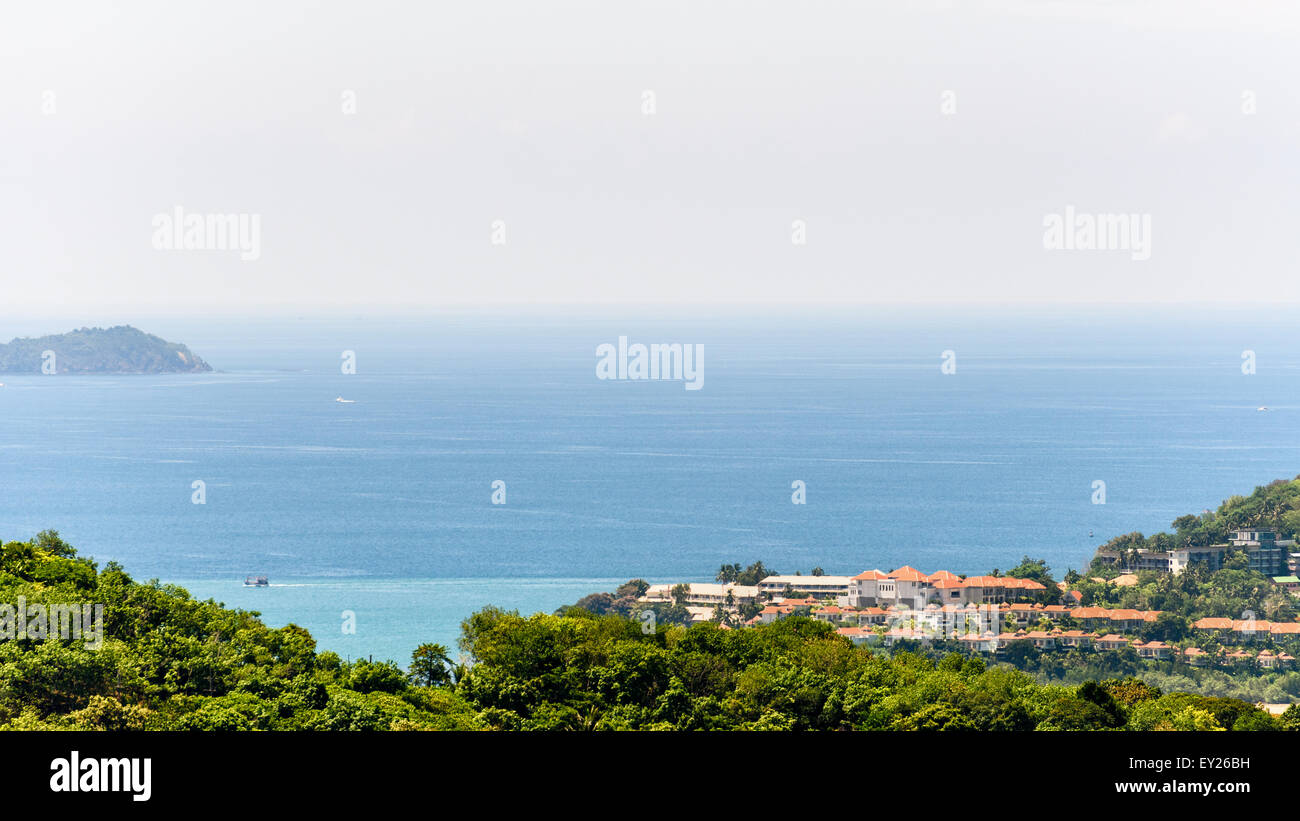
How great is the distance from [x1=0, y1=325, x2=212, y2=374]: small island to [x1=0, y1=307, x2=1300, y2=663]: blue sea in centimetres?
266

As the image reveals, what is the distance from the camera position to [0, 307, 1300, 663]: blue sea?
71375 millimetres

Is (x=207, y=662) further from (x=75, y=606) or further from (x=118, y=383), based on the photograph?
(x=118, y=383)

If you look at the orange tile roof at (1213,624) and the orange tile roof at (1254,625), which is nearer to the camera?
the orange tile roof at (1213,624)

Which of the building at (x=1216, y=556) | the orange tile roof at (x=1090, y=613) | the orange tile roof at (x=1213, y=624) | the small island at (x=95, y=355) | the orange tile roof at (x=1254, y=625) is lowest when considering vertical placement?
the orange tile roof at (x=1254, y=625)

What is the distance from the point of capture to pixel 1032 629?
4928 cm

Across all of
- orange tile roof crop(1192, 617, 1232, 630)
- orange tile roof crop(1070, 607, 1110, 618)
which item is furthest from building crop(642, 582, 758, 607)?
orange tile roof crop(1192, 617, 1232, 630)

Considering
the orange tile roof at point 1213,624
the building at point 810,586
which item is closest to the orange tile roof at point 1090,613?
the orange tile roof at point 1213,624

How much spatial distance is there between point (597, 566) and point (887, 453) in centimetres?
4173

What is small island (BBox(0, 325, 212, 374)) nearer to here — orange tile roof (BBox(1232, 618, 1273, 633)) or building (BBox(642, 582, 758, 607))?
building (BBox(642, 582, 758, 607))

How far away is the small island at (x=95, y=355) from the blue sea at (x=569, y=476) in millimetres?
2662

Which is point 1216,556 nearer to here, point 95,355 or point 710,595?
point 710,595

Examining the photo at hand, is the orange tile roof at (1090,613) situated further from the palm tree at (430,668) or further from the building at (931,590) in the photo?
the palm tree at (430,668)

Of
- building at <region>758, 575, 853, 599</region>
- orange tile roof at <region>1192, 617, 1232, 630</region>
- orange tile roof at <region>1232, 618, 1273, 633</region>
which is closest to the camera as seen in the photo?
orange tile roof at <region>1192, 617, 1232, 630</region>

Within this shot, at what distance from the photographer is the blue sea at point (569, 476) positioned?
71.4 m
